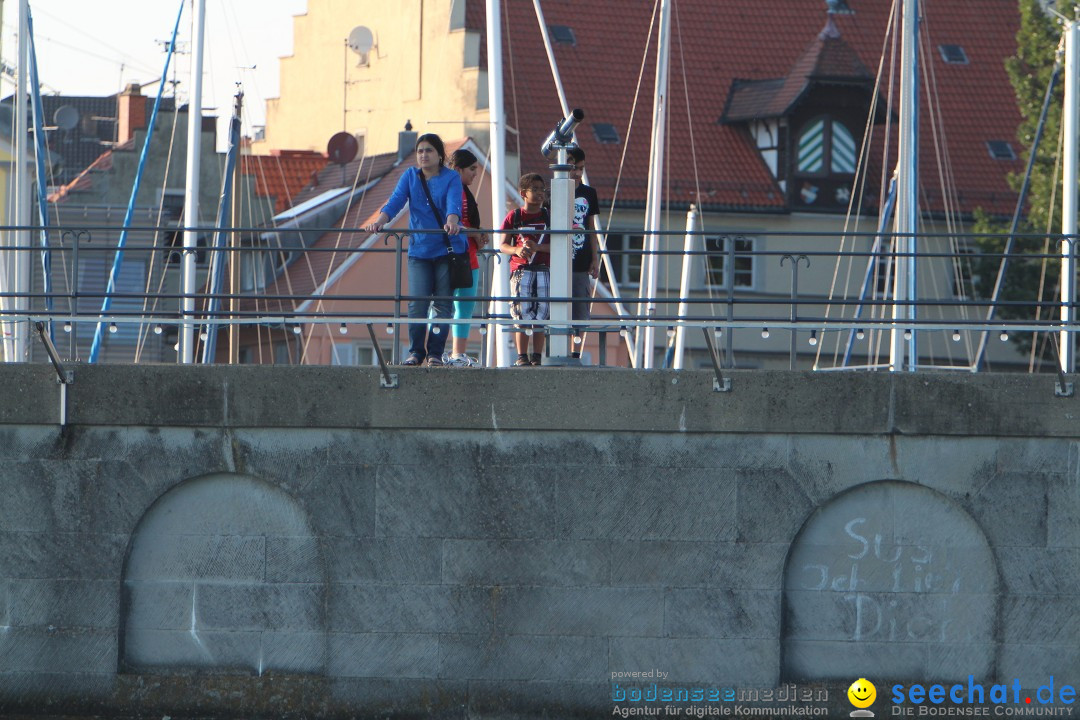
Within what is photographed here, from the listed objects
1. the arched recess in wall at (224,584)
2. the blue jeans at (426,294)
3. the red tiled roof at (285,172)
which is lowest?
the arched recess in wall at (224,584)

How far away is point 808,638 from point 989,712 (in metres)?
1.27

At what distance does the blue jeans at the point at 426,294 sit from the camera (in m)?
12.7

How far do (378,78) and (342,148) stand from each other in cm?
488

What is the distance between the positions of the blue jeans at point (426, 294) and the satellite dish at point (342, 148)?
2733cm

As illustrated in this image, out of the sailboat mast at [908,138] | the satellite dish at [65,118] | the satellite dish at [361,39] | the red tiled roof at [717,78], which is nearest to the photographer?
the sailboat mast at [908,138]

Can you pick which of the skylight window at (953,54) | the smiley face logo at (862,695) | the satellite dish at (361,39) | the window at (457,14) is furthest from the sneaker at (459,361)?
the skylight window at (953,54)

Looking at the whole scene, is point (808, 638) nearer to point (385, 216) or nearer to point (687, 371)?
point (687, 371)

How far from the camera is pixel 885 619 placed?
38.7ft

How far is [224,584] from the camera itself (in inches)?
467

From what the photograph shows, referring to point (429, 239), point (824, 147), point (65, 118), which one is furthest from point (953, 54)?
point (429, 239)

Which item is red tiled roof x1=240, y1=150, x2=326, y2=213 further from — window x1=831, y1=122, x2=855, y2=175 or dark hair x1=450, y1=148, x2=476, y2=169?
dark hair x1=450, y1=148, x2=476, y2=169

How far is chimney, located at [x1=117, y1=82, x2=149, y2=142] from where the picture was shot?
148ft

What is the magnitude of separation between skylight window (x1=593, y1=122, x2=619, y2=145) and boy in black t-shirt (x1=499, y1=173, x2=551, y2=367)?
27982 millimetres

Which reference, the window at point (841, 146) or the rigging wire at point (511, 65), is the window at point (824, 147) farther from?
the rigging wire at point (511, 65)
